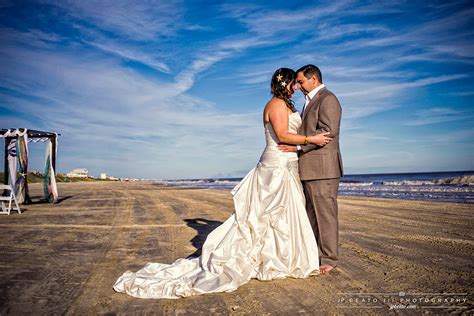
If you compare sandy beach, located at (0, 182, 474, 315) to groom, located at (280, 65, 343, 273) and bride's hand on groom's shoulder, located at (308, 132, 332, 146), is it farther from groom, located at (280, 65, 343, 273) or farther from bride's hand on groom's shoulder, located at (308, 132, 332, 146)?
bride's hand on groom's shoulder, located at (308, 132, 332, 146)

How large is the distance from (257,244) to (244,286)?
57 cm

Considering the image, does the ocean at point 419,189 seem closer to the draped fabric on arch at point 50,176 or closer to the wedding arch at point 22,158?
the draped fabric on arch at point 50,176

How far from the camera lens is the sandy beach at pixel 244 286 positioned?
2947 mm

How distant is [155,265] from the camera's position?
393 cm

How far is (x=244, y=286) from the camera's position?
11.7ft

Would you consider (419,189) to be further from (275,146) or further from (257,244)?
(257,244)

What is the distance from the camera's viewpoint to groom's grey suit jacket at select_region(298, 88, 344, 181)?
4098 millimetres

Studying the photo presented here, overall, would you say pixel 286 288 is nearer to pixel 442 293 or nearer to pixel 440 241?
pixel 442 293

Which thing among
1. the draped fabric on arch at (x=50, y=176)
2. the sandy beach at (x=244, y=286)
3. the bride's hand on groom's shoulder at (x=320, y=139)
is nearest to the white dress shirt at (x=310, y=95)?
the bride's hand on groom's shoulder at (x=320, y=139)

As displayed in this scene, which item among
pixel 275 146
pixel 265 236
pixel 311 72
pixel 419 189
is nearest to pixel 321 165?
pixel 275 146

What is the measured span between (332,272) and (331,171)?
129cm

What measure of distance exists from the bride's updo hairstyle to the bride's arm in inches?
3.3

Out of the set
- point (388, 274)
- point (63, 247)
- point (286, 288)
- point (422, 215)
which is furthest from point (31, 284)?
point (422, 215)

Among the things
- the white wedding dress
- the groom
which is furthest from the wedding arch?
the groom
